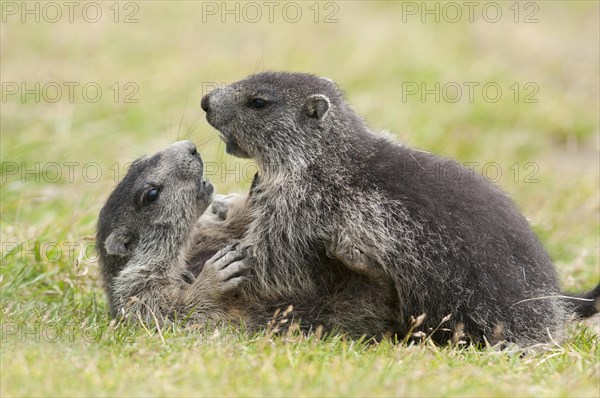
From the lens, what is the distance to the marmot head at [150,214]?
7.55 metres

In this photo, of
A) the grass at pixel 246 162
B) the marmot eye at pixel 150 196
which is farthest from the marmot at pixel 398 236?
the marmot eye at pixel 150 196

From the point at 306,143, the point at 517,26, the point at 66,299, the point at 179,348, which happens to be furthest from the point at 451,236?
the point at 517,26

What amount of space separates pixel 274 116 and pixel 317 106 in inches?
14.3

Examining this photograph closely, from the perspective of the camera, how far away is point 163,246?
7559 mm

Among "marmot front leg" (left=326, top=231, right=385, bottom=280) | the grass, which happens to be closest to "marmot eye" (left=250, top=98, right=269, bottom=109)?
"marmot front leg" (left=326, top=231, right=385, bottom=280)

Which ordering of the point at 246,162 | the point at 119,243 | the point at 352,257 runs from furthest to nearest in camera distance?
the point at 246,162 → the point at 119,243 → the point at 352,257

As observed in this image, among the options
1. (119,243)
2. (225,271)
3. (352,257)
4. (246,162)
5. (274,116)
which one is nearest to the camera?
(352,257)

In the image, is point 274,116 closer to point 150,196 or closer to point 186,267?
point 150,196

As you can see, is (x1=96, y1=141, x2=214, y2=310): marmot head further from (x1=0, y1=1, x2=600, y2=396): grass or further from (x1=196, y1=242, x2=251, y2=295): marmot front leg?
(x1=0, y1=1, x2=600, y2=396): grass

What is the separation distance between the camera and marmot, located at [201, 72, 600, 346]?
273 inches

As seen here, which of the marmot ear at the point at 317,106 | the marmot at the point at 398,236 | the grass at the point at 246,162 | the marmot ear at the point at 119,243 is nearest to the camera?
the grass at the point at 246,162

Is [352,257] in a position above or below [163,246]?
above

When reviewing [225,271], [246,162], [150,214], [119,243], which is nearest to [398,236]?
[225,271]

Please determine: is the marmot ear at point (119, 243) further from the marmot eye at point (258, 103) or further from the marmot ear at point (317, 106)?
the marmot ear at point (317, 106)
